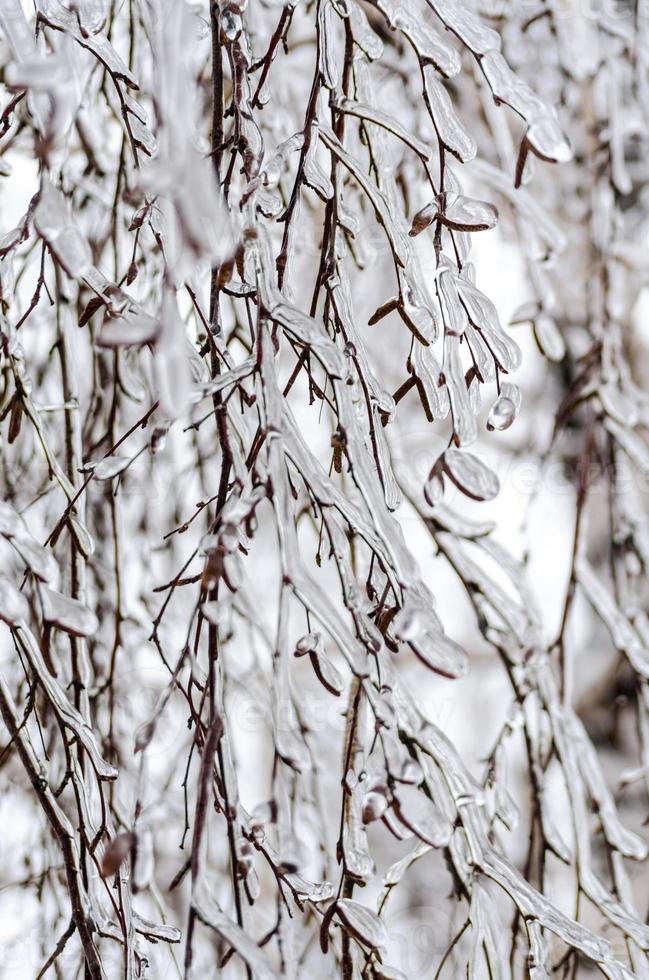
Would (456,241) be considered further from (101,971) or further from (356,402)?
(101,971)

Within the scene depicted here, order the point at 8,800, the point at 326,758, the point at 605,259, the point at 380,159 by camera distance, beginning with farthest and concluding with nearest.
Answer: the point at 326,758, the point at 8,800, the point at 605,259, the point at 380,159

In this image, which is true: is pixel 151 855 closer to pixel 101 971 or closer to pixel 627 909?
pixel 101 971

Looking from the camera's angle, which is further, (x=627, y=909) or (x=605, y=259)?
(x=605, y=259)

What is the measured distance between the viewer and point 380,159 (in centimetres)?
67

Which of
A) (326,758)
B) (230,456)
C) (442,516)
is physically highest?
(326,758)

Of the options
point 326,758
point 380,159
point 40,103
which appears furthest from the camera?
point 326,758

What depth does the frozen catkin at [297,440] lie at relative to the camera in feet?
1.54

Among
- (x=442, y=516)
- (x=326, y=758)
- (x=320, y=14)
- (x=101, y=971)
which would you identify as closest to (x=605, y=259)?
(x=442, y=516)

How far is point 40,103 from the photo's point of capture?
46 centimetres

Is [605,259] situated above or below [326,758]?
above

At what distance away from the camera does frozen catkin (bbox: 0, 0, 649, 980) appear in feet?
1.54

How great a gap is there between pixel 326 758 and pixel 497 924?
1.86 metres

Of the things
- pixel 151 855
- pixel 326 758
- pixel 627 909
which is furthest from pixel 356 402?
pixel 326 758

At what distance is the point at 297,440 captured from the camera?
1.67 ft
